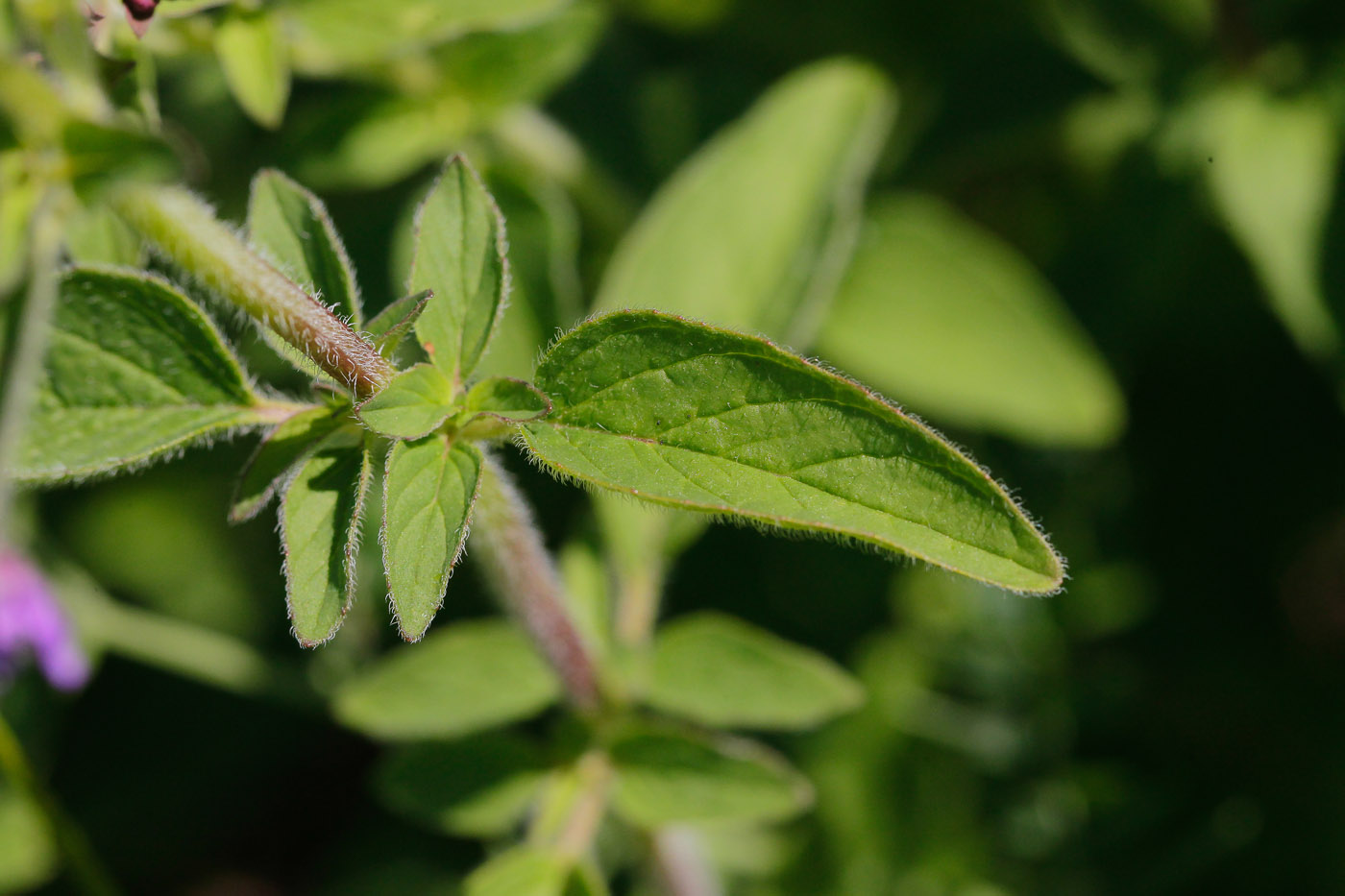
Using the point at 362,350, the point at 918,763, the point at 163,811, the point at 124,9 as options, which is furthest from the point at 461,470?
the point at 163,811

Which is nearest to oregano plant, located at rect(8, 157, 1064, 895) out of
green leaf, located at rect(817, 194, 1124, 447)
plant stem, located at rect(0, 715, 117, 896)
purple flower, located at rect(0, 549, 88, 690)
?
plant stem, located at rect(0, 715, 117, 896)

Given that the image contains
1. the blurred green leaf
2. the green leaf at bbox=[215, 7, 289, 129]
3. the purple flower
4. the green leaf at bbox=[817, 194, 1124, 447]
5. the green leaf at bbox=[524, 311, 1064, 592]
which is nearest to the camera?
the green leaf at bbox=[524, 311, 1064, 592]

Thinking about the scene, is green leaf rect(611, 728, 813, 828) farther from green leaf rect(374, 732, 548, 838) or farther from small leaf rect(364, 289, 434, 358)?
small leaf rect(364, 289, 434, 358)

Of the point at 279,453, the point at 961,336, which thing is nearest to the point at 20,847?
the point at 279,453

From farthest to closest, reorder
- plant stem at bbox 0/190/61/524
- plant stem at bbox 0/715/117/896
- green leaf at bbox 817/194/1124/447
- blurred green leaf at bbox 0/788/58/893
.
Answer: blurred green leaf at bbox 0/788/58/893
green leaf at bbox 817/194/1124/447
plant stem at bbox 0/715/117/896
plant stem at bbox 0/190/61/524

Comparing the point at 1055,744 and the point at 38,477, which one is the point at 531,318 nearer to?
the point at 38,477

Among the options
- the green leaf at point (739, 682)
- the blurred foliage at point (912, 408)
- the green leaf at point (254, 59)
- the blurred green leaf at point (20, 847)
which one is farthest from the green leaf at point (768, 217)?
the blurred green leaf at point (20, 847)
